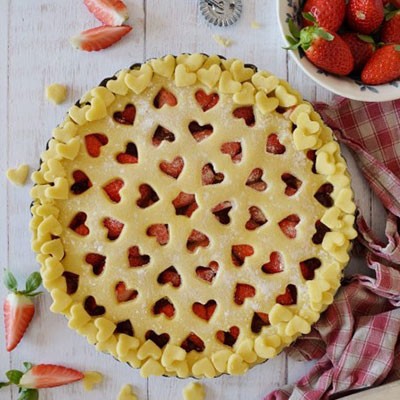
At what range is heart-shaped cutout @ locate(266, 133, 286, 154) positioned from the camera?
1.37m

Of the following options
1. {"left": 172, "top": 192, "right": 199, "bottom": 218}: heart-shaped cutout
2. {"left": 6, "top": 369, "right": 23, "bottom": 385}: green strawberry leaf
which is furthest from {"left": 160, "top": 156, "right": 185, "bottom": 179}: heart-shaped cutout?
{"left": 6, "top": 369, "right": 23, "bottom": 385}: green strawberry leaf

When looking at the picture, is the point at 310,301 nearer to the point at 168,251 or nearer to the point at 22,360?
the point at 168,251

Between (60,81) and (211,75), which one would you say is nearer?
(211,75)

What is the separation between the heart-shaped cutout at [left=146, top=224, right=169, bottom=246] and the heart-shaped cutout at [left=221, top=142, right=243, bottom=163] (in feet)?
0.50

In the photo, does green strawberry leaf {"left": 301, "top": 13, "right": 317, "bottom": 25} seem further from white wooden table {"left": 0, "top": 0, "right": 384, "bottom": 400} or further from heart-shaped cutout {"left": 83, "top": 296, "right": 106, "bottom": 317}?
heart-shaped cutout {"left": 83, "top": 296, "right": 106, "bottom": 317}

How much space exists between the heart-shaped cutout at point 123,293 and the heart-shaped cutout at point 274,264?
0.21 meters

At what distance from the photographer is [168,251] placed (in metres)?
1.36

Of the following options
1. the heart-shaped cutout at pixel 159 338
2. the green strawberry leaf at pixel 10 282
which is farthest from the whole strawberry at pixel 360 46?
the green strawberry leaf at pixel 10 282

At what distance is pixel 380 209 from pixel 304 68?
0.30 meters

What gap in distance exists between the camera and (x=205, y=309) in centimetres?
138

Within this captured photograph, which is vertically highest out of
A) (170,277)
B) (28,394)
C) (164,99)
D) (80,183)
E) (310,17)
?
(310,17)

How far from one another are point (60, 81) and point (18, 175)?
178 mm

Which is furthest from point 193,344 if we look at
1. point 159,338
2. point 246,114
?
point 246,114

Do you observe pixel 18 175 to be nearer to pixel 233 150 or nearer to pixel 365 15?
pixel 233 150
